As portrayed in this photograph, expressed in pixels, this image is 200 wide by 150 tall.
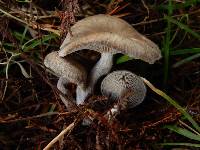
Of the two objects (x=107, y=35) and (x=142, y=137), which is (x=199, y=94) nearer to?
(x=142, y=137)

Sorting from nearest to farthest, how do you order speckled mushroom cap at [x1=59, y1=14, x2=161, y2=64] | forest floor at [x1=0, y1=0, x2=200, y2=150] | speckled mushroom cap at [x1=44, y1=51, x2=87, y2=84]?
speckled mushroom cap at [x1=59, y1=14, x2=161, y2=64]
speckled mushroom cap at [x1=44, y1=51, x2=87, y2=84]
forest floor at [x1=0, y1=0, x2=200, y2=150]

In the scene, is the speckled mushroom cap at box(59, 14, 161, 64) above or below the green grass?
above

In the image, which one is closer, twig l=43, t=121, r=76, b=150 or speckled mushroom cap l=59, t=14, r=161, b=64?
speckled mushroom cap l=59, t=14, r=161, b=64

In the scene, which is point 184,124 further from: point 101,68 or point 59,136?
point 59,136

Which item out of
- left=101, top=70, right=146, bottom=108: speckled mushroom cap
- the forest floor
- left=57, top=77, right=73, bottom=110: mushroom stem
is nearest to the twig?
the forest floor

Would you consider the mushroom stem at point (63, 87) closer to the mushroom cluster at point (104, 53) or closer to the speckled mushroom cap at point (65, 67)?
the mushroom cluster at point (104, 53)

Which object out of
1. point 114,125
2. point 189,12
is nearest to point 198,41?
point 189,12

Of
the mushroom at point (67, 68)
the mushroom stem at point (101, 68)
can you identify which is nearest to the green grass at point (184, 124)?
the mushroom stem at point (101, 68)

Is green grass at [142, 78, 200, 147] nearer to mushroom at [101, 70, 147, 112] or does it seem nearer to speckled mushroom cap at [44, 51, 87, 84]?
mushroom at [101, 70, 147, 112]

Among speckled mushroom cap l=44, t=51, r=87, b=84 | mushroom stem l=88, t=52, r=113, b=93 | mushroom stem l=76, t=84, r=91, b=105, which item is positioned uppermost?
speckled mushroom cap l=44, t=51, r=87, b=84
